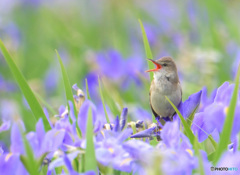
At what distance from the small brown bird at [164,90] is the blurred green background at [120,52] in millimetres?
117

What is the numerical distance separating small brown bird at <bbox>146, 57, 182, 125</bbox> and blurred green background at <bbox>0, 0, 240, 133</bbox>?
117mm

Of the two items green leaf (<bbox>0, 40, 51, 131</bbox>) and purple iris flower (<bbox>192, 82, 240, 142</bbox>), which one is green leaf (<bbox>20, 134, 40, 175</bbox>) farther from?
purple iris flower (<bbox>192, 82, 240, 142</bbox>)

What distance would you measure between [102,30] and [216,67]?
2296 mm

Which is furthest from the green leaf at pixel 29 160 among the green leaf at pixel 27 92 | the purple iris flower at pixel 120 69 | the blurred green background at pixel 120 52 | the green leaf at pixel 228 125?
the purple iris flower at pixel 120 69

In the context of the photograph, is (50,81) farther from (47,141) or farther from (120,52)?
(47,141)

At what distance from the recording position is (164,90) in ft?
5.16

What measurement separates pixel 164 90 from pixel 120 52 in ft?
5.94

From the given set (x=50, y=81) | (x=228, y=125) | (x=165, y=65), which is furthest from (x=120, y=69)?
(x=228, y=125)

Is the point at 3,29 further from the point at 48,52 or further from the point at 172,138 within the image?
the point at 172,138

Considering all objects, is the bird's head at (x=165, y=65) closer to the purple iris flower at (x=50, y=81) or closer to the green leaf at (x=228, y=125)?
the green leaf at (x=228, y=125)

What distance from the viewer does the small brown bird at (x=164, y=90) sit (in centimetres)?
144

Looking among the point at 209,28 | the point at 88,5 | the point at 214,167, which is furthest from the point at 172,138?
the point at 88,5

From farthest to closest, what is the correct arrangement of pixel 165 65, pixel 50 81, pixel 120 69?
pixel 50 81
pixel 120 69
pixel 165 65

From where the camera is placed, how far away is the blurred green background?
2.62 m
